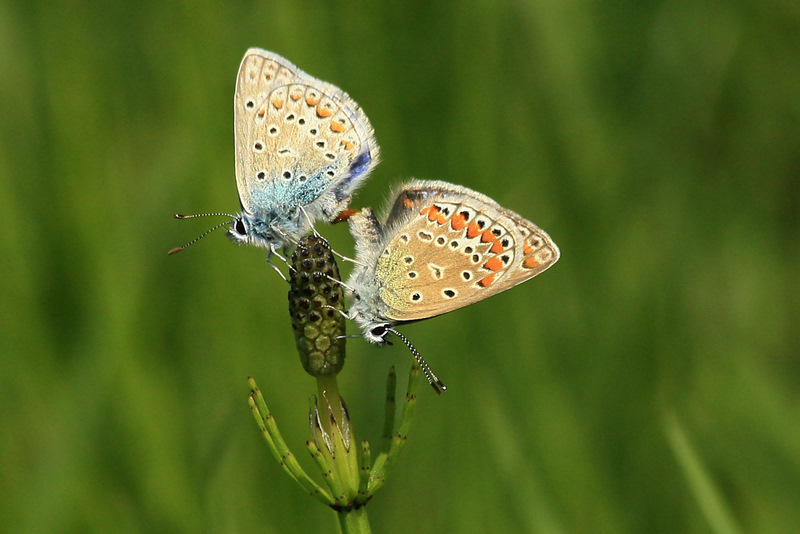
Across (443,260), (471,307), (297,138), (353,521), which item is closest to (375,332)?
(443,260)

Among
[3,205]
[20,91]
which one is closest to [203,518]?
[3,205]

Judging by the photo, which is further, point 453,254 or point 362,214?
point 362,214

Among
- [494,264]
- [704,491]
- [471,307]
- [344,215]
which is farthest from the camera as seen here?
[471,307]

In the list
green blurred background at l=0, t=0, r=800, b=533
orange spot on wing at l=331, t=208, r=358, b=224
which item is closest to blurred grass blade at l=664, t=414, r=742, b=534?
green blurred background at l=0, t=0, r=800, b=533

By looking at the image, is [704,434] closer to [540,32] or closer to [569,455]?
[569,455]

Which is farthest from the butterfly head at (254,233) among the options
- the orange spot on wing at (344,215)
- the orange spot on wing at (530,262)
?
the orange spot on wing at (530,262)

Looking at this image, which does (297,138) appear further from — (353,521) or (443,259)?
(353,521)

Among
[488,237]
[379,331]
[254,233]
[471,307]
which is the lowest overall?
[471,307]
